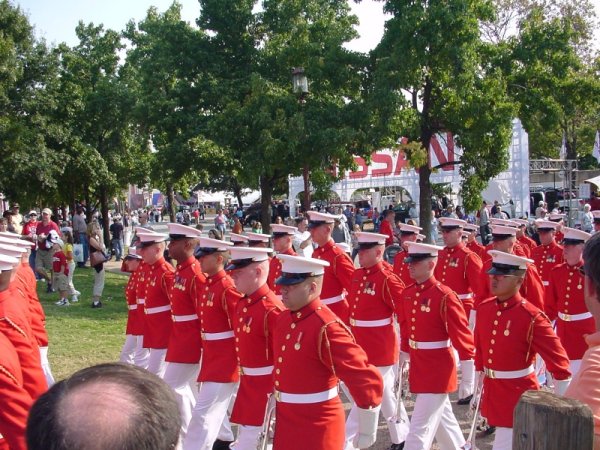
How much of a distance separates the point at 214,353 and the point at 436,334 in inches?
77.8

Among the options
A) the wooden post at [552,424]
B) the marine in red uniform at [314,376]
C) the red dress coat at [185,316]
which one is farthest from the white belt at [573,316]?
the wooden post at [552,424]

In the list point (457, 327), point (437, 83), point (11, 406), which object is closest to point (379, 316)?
point (457, 327)

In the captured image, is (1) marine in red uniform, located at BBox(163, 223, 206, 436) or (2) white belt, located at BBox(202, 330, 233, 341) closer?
(2) white belt, located at BBox(202, 330, 233, 341)

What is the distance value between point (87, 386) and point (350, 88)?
13.6 meters

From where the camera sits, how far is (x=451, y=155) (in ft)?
57.4

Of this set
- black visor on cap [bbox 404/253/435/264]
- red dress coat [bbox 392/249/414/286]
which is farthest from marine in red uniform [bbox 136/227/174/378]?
red dress coat [bbox 392/249/414/286]

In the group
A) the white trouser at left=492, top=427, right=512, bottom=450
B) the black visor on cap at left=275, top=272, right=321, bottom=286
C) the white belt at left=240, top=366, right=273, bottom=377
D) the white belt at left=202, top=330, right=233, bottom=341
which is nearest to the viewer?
the black visor on cap at left=275, top=272, right=321, bottom=286

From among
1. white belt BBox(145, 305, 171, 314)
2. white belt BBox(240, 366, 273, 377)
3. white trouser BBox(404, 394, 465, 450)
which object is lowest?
white trouser BBox(404, 394, 465, 450)

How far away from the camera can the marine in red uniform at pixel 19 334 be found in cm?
379

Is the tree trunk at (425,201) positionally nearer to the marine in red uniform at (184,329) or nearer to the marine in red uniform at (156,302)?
the marine in red uniform at (156,302)

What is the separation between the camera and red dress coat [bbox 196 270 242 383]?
6.02 metres

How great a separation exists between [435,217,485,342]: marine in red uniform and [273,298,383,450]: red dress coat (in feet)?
15.0

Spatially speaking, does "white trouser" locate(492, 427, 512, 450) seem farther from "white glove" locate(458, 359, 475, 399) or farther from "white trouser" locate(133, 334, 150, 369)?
"white trouser" locate(133, 334, 150, 369)

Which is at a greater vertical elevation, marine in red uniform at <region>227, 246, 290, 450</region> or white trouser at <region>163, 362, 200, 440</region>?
marine in red uniform at <region>227, 246, 290, 450</region>
